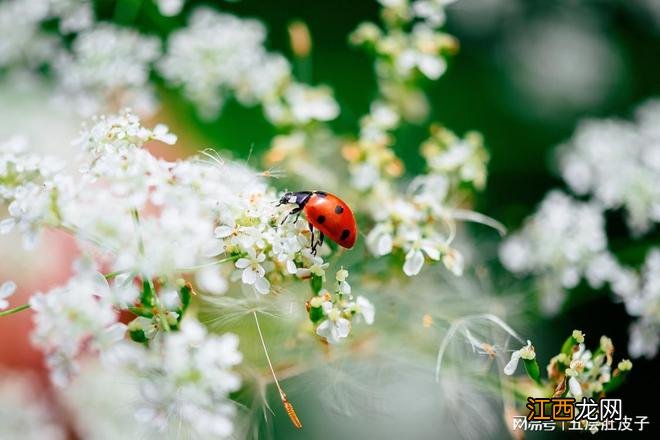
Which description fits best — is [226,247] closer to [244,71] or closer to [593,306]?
[244,71]

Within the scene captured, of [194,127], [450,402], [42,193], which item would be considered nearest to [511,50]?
[194,127]

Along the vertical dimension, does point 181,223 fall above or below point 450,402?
above

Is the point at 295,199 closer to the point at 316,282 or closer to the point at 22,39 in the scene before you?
the point at 316,282

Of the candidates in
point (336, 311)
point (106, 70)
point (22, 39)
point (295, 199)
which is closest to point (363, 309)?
point (336, 311)

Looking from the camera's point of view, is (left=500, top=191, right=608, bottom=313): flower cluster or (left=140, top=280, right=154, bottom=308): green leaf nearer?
(left=140, top=280, right=154, bottom=308): green leaf

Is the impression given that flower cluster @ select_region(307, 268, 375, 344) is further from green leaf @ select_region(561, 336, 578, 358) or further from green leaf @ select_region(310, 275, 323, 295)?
green leaf @ select_region(561, 336, 578, 358)

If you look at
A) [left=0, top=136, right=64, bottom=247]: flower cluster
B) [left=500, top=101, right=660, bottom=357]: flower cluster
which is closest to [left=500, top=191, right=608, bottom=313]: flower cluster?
[left=500, top=101, right=660, bottom=357]: flower cluster

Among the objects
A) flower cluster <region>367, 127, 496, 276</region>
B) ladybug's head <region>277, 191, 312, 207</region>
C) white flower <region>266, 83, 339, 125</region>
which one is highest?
white flower <region>266, 83, 339, 125</region>
